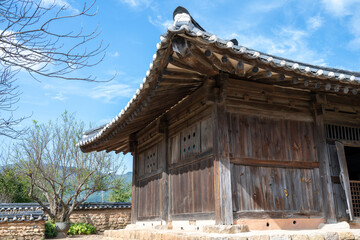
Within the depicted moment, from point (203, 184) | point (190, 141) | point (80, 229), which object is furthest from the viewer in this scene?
point (80, 229)

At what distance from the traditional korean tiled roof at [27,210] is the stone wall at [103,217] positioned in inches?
10.4

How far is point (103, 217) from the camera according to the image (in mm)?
22672

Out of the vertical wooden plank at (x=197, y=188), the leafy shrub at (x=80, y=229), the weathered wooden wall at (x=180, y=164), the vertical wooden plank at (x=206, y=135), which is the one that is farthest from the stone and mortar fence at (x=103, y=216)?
the vertical wooden plank at (x=206, y=135)

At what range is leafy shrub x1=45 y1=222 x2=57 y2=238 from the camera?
60.7ft

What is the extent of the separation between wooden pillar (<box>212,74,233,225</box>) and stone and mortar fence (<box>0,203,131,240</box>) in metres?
15.1

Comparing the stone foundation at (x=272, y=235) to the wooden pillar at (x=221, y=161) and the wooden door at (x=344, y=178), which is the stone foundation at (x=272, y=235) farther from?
the wooden door at (x=344, y=178)

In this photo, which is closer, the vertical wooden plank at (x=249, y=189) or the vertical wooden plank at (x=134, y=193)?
the vertical wooden plank at (x=249, y=189)

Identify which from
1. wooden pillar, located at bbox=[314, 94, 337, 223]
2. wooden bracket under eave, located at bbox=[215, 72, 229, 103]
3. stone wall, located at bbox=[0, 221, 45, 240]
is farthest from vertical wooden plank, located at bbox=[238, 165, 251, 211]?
stone wall, located at bbox=[0, 221, 45, 240]

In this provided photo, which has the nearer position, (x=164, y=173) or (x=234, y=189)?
(x=234, y=189)

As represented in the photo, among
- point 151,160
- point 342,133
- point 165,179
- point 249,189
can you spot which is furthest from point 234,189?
point 151,160

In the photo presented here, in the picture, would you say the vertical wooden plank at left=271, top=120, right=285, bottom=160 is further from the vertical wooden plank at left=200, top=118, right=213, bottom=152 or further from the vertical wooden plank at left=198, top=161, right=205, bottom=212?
the vertical wooden plank at left=198, top=161, right=205, bottom=212

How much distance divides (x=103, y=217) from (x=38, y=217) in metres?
5.37

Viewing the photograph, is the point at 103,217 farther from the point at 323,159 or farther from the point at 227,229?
the point at 227,229

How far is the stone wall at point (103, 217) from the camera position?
72.5ft
